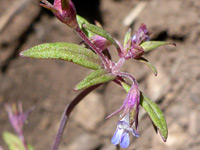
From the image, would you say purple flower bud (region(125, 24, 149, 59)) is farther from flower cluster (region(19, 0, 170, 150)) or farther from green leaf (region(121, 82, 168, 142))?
green leaf (region(121, 82, 168, 142))

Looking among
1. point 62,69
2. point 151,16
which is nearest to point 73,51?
point 151,16

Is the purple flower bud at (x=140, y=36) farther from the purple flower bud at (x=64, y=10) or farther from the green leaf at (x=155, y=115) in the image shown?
the purple flower bud at (x=64, y=10)

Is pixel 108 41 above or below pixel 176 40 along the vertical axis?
above

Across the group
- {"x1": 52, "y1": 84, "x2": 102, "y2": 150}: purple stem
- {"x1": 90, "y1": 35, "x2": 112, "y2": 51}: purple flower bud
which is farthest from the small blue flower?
{"x1": 90, "y1": 35, "x2": 112, "y2": 51}: purple flower bud

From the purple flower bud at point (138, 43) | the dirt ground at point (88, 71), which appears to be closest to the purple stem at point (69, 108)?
the purple flower bud at point (138, 43)

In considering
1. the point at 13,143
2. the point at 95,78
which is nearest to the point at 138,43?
the point at 95,78

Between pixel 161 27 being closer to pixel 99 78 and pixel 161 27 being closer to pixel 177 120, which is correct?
pixel 177 120
